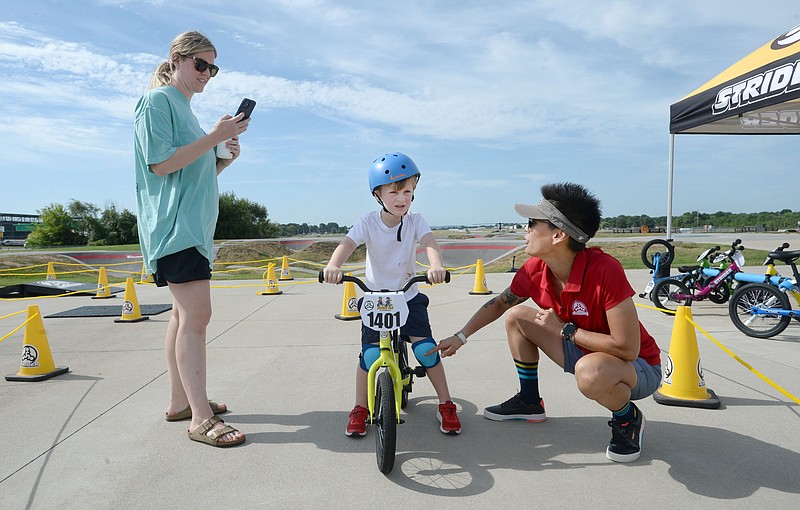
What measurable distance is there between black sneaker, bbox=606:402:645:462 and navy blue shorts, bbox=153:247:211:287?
8.70 ft

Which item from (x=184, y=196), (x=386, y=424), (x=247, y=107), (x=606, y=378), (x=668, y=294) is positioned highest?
(x=247, y=107)

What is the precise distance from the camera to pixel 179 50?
10.4ft

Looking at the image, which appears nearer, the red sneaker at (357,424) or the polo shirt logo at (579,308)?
the polo shirt logo at (579,308)

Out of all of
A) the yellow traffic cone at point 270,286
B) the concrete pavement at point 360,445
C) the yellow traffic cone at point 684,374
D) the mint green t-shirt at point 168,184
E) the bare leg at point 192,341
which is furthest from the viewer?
Result: the yellow traffic cone at point 270,286

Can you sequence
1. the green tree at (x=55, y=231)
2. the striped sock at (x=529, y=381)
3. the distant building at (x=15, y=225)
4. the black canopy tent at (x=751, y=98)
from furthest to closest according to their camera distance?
1. the distant building at (x=15, y=225)
2. the green tree at (x=55, y=231)
3. the black canopy tent at (x=751, y=98)
4. the striped sock at (x=529, y=381)

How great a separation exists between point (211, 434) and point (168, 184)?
1563 mm

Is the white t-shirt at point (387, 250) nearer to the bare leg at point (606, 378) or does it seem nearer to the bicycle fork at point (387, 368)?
the bicycle fork at point (387, 368)

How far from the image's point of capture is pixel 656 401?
3.74 metres

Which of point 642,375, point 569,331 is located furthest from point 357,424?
point 642,375

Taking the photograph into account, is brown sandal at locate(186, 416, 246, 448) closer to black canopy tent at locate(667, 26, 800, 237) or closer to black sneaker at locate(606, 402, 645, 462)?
black sneaker at locate(606, 402, 645, 462)

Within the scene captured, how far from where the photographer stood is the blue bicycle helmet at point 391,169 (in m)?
3.15

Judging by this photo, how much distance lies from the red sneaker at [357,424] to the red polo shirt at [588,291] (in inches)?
51.4

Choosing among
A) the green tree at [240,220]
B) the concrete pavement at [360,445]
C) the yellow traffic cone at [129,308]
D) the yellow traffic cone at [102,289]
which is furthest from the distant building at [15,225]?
the concrete pavement at [360,445]

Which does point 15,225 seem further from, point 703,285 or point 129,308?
point 703,285
